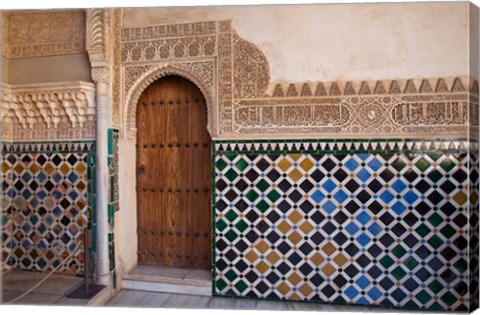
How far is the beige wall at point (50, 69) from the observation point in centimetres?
189

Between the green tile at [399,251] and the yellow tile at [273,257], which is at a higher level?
the green tile at [399,251]

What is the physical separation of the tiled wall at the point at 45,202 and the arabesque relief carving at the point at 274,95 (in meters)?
0.44

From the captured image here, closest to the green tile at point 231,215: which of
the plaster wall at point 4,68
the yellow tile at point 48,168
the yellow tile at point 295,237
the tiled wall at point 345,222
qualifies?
the tiled wall at point 345,222

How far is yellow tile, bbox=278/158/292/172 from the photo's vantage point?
1.75 m

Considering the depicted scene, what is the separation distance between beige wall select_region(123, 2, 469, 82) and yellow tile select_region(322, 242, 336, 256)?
0.94 meters

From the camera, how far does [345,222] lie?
1716 mm

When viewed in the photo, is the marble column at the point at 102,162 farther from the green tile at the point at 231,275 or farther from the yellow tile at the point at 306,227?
the yellow tile at the point at 306,227

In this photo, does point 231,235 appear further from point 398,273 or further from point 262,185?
point 398,273

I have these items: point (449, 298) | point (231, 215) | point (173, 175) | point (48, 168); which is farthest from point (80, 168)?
point (449, 298)

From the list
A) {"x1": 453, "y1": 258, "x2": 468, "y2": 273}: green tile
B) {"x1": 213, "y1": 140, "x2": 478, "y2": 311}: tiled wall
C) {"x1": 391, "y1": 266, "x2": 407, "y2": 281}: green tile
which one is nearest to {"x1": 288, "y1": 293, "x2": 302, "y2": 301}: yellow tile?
{"x1": 213, "y1": 140, "x2": 478, "y2": 311}: tiled wall

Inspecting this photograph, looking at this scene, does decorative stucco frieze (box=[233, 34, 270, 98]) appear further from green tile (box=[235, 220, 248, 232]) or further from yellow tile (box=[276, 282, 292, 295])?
yellow tile (box=[276, 282, 292, 295])

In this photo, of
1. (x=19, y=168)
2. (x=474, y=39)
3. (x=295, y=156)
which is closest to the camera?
(x=474, y=39)

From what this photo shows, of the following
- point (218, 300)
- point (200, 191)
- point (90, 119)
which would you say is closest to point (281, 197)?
point (200, 191)

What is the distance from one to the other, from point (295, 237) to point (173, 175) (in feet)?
2.82
